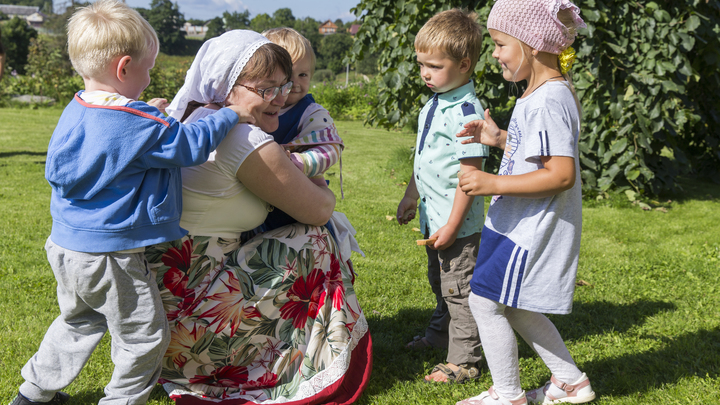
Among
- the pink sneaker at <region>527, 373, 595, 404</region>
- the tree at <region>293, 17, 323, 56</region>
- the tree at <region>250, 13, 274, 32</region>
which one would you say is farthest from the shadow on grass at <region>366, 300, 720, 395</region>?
the tree at <region>250, 13, 274, 32</region>

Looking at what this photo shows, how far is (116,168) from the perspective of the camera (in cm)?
161

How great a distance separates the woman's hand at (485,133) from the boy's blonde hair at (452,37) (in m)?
0.37

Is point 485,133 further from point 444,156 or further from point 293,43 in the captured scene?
point 293,43

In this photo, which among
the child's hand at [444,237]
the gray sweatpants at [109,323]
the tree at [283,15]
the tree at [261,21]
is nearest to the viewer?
the gray sweatpants at [109,323]

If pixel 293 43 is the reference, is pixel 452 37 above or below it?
above

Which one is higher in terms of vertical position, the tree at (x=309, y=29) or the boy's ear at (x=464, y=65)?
the boy's ear at (x=464, y=65)

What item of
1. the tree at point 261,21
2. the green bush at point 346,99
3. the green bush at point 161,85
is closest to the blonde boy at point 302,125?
the green bush at point 161,85

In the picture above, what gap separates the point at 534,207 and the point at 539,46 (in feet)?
1.80

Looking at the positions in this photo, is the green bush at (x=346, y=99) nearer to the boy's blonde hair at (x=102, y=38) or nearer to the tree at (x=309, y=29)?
the boy's blonde hair at (x=102, y=38)

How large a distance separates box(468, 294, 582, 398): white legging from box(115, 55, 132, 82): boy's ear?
1.46 meters

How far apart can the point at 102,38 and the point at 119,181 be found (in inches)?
17.7

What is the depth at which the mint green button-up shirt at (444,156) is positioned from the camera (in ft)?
7.49

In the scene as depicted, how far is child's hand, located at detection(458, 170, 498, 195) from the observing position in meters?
1.80

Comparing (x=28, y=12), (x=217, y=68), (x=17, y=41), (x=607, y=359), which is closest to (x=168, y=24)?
(x=28, y=12)
